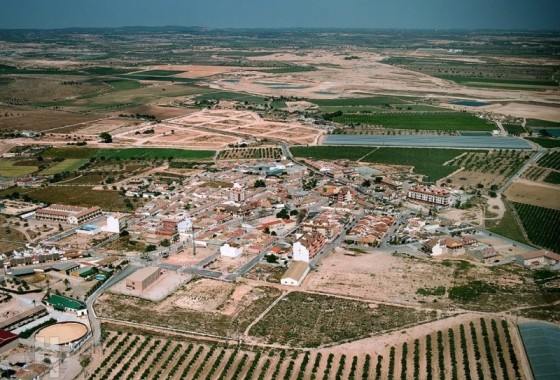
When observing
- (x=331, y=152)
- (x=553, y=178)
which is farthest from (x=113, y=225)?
(x=553, y=178)

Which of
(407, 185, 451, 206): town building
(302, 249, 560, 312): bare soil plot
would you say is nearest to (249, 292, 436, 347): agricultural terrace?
(302, 249, 560, 312): bare soil plot

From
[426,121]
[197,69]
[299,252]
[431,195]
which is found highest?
[431,195]

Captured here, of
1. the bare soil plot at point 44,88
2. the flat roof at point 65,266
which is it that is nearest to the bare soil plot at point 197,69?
the bare soil plot at point 44,88

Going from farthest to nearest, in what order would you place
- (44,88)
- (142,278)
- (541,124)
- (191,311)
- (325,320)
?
1. (44,88)
2. (541,124)
3. (142,278)
4. (191,311)
5. (325,320)

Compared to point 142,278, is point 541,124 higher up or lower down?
lower down

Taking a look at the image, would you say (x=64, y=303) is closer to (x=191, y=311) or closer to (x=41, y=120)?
(x=191, y=311)

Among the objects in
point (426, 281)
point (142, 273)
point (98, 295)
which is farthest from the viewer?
point (142, 273)

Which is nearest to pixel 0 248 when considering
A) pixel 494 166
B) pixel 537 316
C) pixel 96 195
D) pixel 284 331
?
pixel 96 195

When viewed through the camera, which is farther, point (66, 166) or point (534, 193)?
point (66, 166)

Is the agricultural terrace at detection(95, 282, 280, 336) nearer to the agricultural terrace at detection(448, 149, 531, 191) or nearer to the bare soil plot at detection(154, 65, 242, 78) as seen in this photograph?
the agricultural terrace at detection(448, 149, 531, 191)
